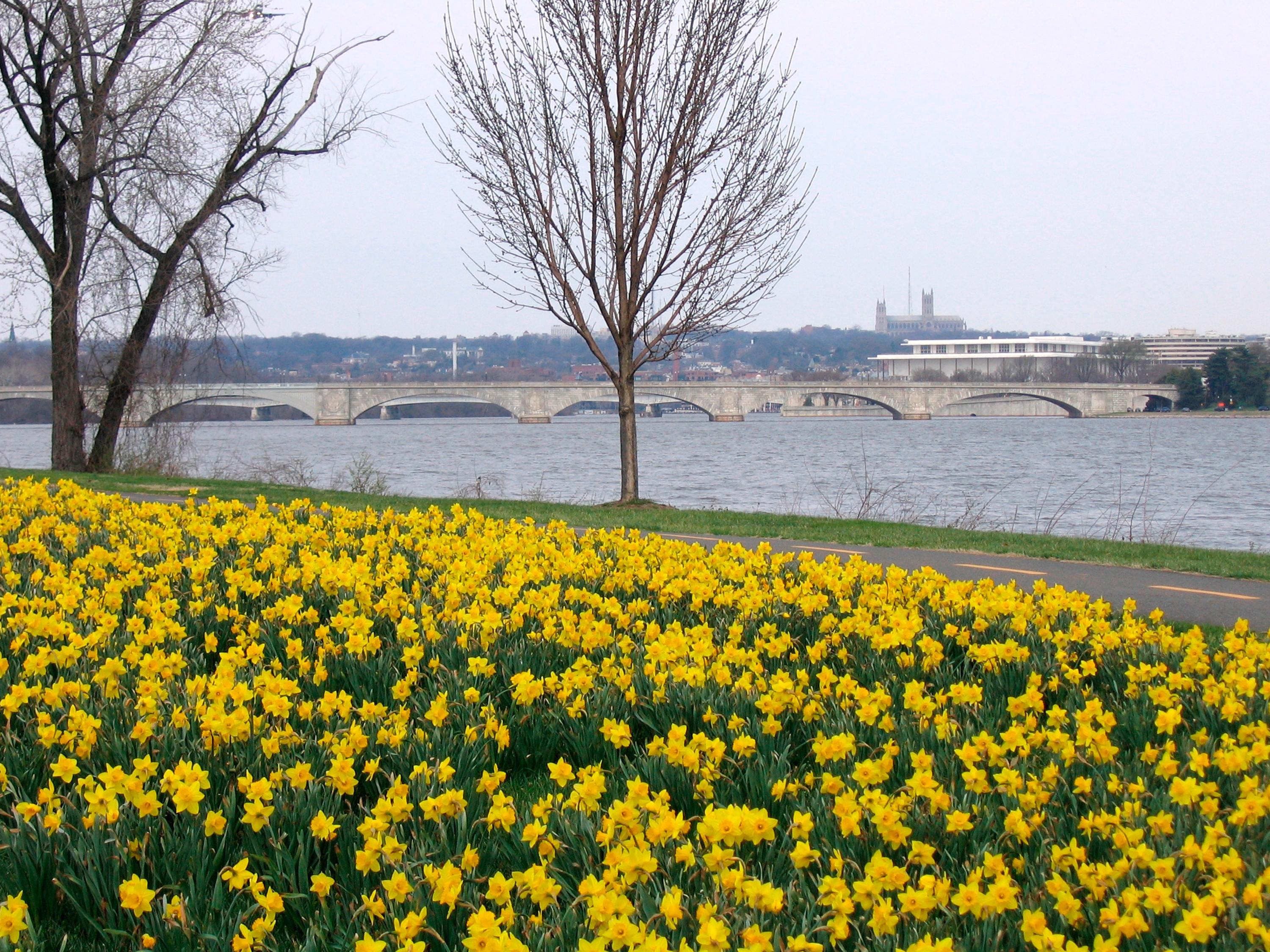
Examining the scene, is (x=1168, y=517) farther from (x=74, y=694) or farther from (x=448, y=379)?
(x=448, y=379)

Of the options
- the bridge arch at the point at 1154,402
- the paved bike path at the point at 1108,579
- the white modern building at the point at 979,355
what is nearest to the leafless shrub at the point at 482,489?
the paved bike path at the point at 1108,579

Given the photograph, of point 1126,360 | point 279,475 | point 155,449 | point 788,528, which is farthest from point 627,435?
point 1126,360

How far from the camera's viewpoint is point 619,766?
153 inches

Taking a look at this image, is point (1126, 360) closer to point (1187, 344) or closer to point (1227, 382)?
point (1227, 382)

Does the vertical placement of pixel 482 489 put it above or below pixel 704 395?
below

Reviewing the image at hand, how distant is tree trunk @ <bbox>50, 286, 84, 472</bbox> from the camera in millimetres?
19469

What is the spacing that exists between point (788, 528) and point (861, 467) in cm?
2750

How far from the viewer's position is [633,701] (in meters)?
4.48

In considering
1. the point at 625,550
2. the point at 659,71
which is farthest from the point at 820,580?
the point at 659,71

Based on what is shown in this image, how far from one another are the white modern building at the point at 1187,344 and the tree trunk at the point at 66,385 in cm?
15722

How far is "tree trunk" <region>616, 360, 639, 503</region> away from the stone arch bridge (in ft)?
208

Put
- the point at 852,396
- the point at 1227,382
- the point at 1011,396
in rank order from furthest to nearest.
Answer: the point at 1011,396 → the point at 1227,382 → the point at 852,396

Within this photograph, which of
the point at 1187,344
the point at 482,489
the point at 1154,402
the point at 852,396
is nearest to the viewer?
the point at 482,489

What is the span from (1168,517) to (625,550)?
1856 cm
